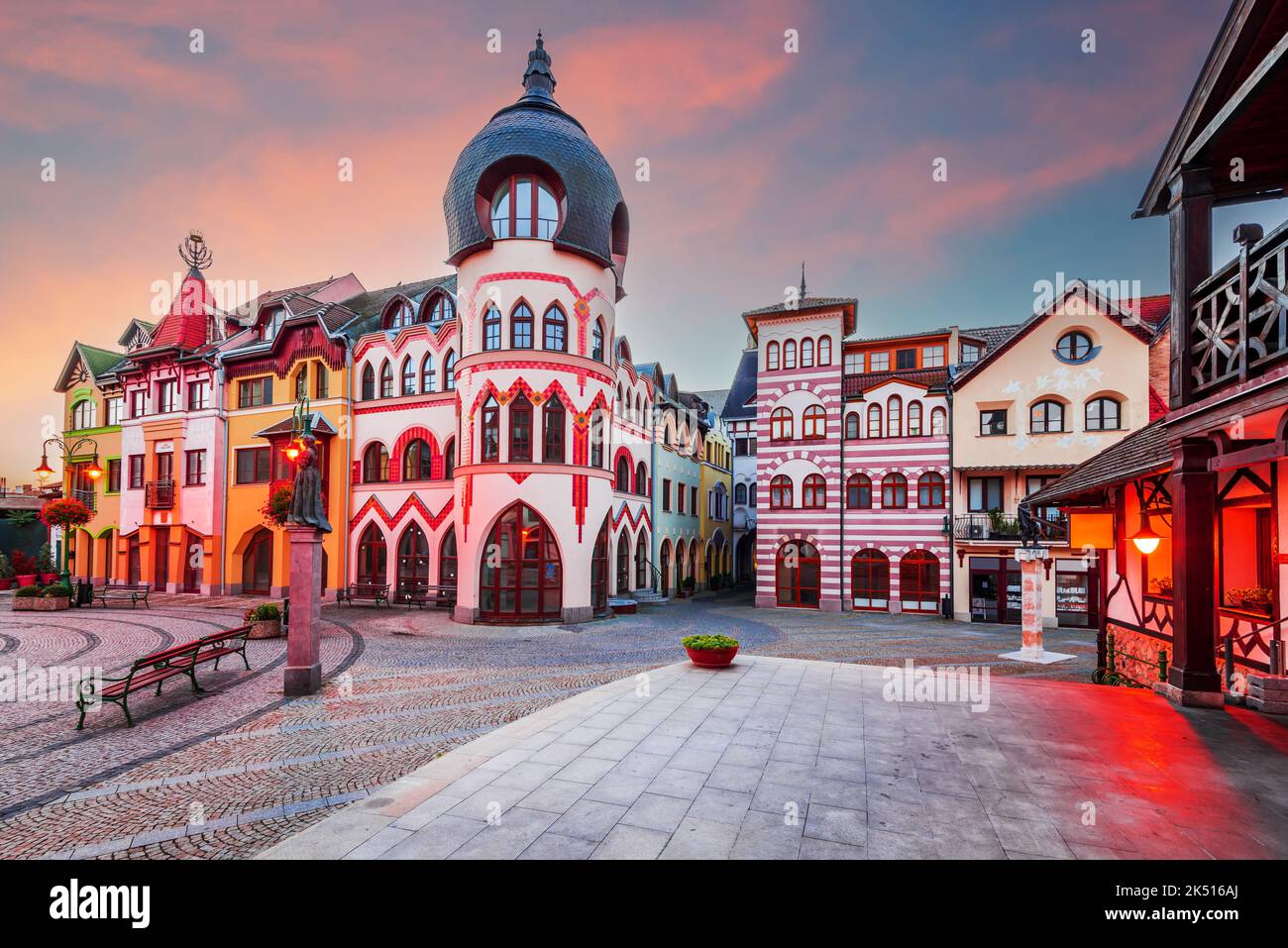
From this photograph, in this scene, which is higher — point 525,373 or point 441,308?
point 441,308

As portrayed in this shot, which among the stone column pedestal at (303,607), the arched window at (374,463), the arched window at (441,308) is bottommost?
the stone column pedestal at (303,607)

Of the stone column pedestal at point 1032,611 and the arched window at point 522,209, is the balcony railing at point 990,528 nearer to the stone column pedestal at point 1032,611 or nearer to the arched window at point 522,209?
the stone column pedestal at point 1032,611

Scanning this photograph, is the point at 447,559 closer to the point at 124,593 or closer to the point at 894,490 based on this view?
the point at 124,593

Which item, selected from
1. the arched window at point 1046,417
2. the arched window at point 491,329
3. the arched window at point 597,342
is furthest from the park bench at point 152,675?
the arched window at point 1046,417

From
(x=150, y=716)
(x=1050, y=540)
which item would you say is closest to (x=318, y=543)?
(x=150, y=716)

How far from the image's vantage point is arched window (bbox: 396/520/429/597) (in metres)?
26.6

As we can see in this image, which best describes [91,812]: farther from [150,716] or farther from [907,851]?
[907,851]

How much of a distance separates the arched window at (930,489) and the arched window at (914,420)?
183cm

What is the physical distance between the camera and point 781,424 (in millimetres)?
30312

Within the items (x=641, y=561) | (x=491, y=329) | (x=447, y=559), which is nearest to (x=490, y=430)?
(x=491, y=329)

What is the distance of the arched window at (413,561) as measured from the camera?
2657 cm

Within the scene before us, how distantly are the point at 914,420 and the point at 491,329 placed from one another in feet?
61.6

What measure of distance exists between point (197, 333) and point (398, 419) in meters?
16.0

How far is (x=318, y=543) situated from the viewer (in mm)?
11500
